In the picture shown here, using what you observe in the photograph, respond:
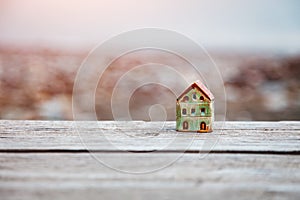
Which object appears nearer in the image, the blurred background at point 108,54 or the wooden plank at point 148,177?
the wooden plank at point 148,177

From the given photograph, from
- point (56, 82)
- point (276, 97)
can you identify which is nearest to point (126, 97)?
point (56, 82)

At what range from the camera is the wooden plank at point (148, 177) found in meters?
0.57

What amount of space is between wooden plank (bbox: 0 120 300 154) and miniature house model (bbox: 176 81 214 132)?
36 millimetres

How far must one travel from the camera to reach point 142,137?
100 centimetres

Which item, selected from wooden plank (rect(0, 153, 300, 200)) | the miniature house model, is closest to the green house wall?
the miniature house model

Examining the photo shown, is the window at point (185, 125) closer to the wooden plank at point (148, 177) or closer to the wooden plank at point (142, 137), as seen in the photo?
the wooden plank at point (142, 137)

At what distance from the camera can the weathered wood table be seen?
0.58 meters

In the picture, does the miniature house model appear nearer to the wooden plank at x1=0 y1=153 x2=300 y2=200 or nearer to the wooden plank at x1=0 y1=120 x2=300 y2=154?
the wooden plank at x1=0 y1=120 x2=300 y2=154

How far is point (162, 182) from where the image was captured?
0.63 m

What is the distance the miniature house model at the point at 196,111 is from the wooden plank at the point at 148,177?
1.02ft

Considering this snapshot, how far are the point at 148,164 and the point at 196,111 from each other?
0.41 metres

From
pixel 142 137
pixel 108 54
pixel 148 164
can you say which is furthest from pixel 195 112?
pixel 108 54

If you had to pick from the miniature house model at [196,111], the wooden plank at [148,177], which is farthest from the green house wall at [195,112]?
the wooden plank at [148,177]

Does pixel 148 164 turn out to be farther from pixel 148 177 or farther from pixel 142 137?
pixel 142 137
